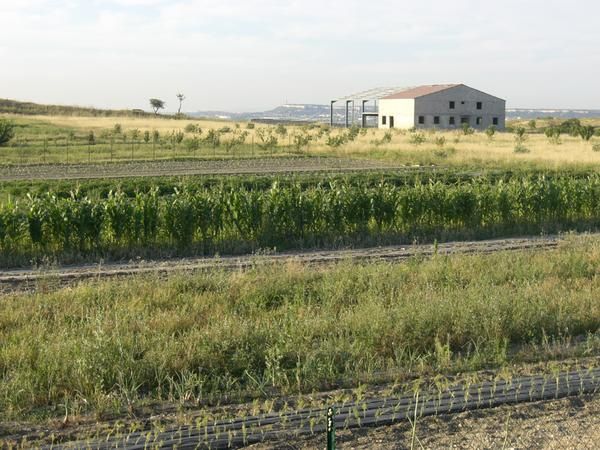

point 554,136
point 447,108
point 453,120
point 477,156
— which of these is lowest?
point 477,156

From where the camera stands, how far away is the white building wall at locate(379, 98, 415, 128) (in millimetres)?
71456

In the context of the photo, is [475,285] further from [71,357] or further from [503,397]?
[71,357]

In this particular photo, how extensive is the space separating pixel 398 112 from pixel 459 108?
6103mm

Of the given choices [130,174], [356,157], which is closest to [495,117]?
[356,157]

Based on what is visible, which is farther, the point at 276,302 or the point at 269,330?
the point at 276,302

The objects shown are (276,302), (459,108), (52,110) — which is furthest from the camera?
(52,110)

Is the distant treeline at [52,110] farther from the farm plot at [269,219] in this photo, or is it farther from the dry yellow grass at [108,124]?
the farm plot at [269,219]

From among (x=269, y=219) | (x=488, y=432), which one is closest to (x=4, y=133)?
(x=269, y=219)

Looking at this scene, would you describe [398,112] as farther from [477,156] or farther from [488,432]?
[488,432]

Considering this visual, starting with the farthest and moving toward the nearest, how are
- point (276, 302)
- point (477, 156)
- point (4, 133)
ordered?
point (4, 133), point (477, 156), point (276, 302)

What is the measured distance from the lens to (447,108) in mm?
72125

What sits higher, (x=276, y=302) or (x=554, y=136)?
(x=554, y=136)

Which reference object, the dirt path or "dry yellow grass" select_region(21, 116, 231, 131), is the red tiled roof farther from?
the dirt path

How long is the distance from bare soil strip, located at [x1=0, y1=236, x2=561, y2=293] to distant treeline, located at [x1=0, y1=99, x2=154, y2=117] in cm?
7849
